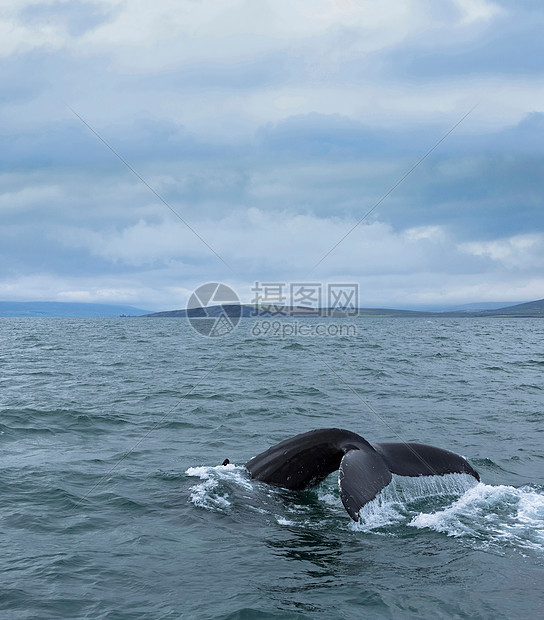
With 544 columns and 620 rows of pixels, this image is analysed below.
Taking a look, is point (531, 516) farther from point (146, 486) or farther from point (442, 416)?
point (442, 416)

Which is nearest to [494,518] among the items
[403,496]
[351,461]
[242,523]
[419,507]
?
[419,507]

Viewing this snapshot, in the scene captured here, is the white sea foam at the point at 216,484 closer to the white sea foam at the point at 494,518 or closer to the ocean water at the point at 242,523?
the ocean water at the point at 242,523

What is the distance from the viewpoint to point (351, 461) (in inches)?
305

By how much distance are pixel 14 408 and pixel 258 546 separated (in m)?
12.0

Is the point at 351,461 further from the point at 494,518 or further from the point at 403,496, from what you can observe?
the point at 494,518

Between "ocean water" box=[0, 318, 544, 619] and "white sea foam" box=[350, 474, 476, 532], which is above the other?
"white sea foam" box=[350, 474, 476, 532]

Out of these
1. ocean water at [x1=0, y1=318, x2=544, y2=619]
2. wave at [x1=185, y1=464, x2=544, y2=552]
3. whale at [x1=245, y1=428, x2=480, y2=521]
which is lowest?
ocean water at [x1=0, y1=318, x2=544, y2=619]

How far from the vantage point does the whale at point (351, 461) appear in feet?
25.6

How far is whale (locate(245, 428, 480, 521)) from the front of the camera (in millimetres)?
7805

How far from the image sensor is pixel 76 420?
16031mm

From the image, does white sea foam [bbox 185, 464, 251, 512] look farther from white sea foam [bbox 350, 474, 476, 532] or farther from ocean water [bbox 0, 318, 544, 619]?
white sea foam [bbox 350, 474, 476, 532]

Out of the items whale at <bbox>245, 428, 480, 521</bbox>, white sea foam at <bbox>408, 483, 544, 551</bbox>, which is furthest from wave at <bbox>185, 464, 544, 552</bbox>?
whale at <bbox>245, 428, 480, 521</bbox>

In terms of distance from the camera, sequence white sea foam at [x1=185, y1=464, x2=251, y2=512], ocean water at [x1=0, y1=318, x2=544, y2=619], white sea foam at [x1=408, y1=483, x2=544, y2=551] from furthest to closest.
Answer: white sea foam at [x1=185, y1=464, x2=251, y2=512] < white sea foam at [x1=408, y1=483, x2=544, y2=551] < ocean water at [x1=0, y1=318, x2=544, y2=619]

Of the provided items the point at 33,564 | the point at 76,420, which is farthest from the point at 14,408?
the point at 33,564
